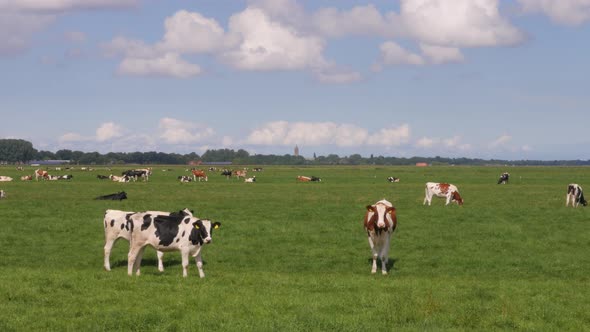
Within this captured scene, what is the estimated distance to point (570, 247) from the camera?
2328 cm

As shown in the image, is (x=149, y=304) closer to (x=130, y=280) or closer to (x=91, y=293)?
(x=91, y=293)

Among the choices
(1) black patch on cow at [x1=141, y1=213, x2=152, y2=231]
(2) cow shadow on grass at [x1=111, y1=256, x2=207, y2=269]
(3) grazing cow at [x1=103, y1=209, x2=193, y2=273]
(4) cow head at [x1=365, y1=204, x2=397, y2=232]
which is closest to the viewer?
(1) black patch on cow at [x1=141, y1=213, x2=152, y2=231]

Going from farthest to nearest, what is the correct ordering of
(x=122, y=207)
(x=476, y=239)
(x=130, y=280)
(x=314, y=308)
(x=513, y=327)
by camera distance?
(x=122, y=207), (x=476, y=239), (x=130, y=280), (x=314, y=308), (x=513, y=327)

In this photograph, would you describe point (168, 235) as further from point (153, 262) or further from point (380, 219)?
point (380, 219)

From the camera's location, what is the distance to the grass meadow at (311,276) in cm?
1223

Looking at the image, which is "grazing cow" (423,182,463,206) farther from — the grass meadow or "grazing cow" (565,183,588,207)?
the grass meadow

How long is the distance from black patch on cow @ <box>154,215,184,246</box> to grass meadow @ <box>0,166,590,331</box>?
1.00 meters

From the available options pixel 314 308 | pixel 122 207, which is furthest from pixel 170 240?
pixel 122 207

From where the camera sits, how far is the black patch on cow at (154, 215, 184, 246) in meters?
17.4

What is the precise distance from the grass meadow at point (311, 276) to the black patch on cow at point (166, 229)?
39.5 inches

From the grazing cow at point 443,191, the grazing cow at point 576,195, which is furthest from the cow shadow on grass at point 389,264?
the grazing cow at point 576,195

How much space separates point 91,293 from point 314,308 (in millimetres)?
5158

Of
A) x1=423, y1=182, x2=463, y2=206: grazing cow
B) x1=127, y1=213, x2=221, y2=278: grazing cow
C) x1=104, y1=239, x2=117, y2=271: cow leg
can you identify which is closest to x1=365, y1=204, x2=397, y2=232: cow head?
x1=127, y1=213, x2=221, y2=278: grazing cow

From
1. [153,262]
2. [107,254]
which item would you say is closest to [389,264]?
[153,262]
